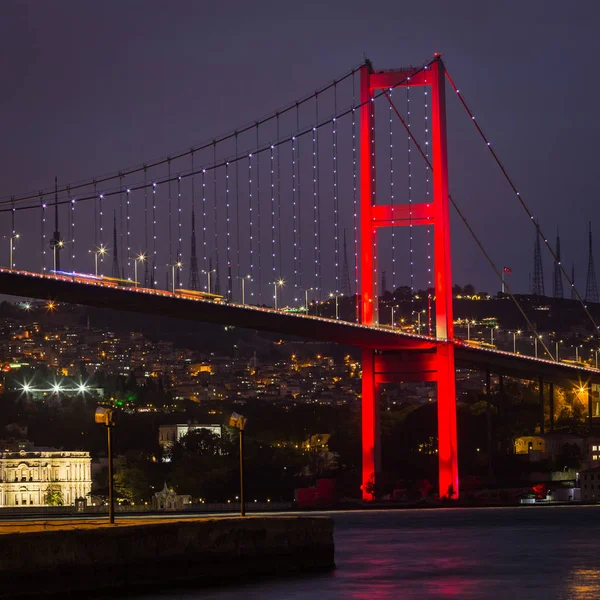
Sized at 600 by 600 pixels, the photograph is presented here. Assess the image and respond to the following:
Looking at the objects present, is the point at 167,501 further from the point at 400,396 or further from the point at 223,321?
the point at 400,396

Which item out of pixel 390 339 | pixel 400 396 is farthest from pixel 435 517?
pixel 400 396

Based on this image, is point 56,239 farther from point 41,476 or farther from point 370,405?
point 41,476

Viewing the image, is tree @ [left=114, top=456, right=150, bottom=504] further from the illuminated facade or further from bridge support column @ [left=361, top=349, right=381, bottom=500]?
bridge support column @ [left=361, top=349, right=381, bottom=500]

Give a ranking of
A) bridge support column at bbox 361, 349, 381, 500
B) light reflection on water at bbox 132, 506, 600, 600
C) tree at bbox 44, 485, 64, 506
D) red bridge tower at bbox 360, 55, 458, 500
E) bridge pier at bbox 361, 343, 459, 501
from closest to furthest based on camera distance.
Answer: light reflection on water at bbox 132, 506, 600, 600 < red bridge tower at bbox 360, 55, 458, 500 < bridge pier at bbox 361, 343, 459, 501 < bridge support column at bbox 361, 349, 381, 500 < tree at bbox 44, 485, 64, 506

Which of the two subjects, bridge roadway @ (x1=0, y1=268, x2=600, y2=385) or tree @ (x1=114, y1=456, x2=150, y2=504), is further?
tree @ (x1=114, y1=456, x2=150, y2=504)

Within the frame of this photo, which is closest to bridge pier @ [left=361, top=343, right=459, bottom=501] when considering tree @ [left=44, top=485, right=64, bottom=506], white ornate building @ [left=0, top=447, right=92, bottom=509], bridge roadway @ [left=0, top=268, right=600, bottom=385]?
bridge roadway @ [left=0, top=268, right=600, bottom=385]

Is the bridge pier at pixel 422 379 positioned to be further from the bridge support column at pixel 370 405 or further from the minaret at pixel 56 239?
the minaret at pixel 56 239
